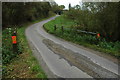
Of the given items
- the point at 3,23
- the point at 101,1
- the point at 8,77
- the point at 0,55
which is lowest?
the point at 8,77

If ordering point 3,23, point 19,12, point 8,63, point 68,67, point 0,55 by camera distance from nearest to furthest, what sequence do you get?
point 68,67
point 8,63
point 0,55
point 3,23
point 19,12

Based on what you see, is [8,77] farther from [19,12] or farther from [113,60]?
[19,12]

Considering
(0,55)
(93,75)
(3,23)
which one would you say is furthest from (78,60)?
(3,23)

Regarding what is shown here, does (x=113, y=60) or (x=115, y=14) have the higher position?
(x=115, y=14)

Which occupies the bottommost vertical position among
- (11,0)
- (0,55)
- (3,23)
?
(0,55)

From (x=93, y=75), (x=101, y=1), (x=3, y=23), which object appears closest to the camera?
(x=93, y=75)

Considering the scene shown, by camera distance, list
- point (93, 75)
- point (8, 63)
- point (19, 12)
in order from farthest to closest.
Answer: point (19, 12), point (8, 63), point (93, 75)

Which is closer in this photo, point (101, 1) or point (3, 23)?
point (101, 1)

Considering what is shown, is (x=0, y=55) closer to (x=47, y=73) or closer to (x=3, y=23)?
(x=47, y=73)

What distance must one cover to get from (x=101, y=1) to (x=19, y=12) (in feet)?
55.6

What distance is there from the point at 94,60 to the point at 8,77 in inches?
143

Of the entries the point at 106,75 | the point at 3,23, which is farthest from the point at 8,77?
the point at 3,23

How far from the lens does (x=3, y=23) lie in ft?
54.3

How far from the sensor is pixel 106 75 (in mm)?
3723
